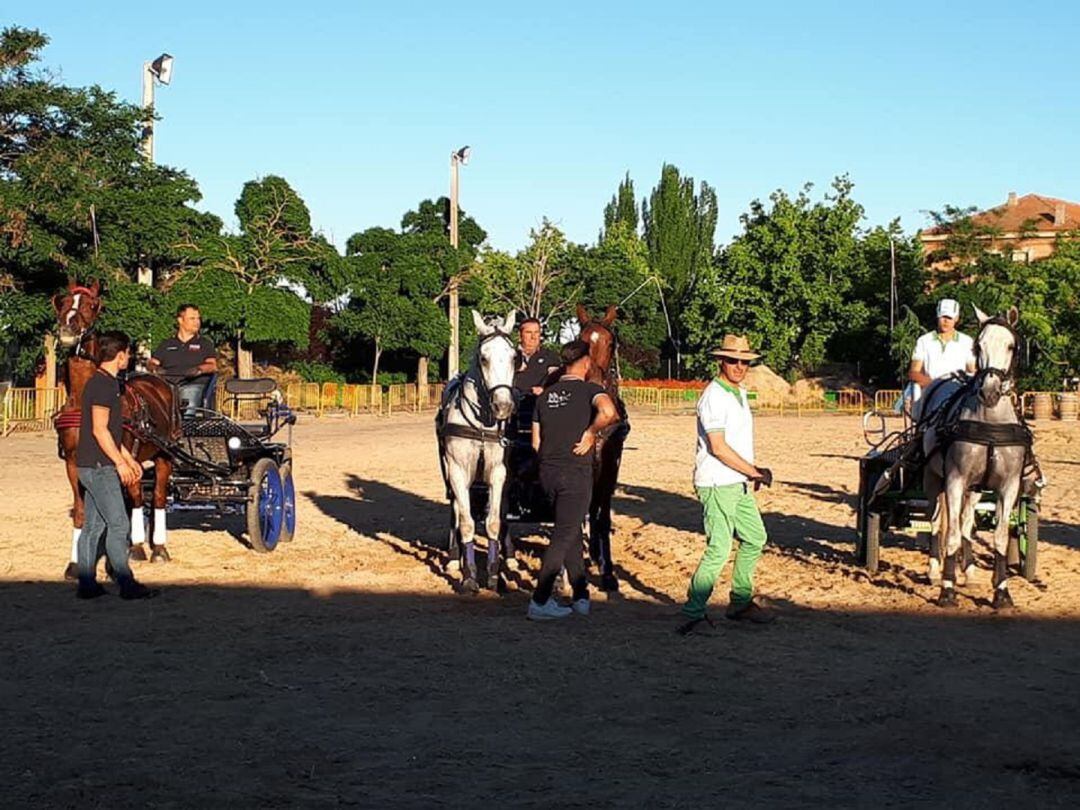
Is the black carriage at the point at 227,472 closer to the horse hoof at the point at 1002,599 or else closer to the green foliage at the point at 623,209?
the horse hoof at the point at 1002,599

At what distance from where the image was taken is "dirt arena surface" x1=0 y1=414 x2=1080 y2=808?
5723mm

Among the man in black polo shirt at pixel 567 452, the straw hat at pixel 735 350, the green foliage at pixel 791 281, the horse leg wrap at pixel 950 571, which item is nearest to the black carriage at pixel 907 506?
the horse leg wrap at pixel 950 571

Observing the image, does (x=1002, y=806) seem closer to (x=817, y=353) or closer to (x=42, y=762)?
(x=42, y=762)

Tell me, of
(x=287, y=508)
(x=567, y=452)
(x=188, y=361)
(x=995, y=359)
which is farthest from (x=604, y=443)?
(x=188, y=361)

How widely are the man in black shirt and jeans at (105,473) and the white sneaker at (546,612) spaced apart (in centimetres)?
317

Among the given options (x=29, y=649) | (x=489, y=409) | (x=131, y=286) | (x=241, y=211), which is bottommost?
(x=29, y=649)

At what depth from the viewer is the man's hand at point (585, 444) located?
9.35 meters

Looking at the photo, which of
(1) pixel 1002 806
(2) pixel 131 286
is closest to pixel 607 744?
(1) pixel 1002 806

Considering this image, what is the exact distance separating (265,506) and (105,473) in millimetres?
3246

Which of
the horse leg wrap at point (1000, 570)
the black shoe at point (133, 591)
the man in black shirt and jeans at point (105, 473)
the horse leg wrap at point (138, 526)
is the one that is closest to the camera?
the man in black shirt and jeans at point (105, 473)

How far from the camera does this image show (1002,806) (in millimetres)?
5406

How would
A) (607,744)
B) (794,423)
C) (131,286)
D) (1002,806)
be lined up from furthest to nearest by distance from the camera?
(794,423) → (131,286) → (607,744) → (1002,806)

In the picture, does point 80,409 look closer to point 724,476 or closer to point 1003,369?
point 724,476

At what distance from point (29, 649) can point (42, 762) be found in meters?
2.77
